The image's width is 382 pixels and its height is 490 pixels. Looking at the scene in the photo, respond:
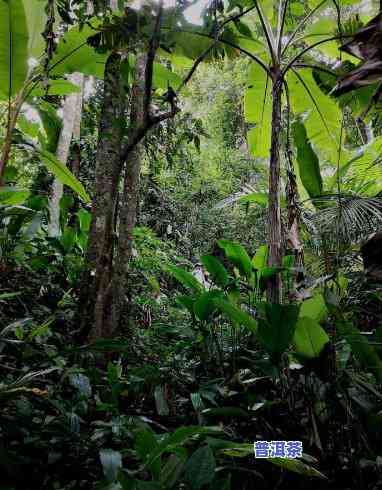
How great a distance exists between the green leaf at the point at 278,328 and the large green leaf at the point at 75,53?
189cm

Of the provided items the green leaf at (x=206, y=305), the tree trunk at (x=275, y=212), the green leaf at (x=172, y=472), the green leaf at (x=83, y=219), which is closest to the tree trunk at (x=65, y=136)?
the green leaf at (x=83, y=219)

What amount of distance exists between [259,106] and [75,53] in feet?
5.70

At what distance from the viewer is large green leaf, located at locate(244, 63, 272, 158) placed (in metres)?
3.39

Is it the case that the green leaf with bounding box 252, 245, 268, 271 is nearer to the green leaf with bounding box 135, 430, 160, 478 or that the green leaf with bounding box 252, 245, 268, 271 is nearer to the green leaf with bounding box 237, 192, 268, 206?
the green leaf with bounding box 237, 192, 268, 206

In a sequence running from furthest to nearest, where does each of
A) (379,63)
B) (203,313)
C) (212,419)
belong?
(203,313)
(212,419)
(379,63)

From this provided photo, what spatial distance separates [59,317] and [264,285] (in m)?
1.31

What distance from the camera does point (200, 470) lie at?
103 centimetres

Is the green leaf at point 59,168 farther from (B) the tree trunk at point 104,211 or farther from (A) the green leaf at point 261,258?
(A) the green leaf at point 261,258

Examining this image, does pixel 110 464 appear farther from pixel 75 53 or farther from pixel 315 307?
pixel 75 53

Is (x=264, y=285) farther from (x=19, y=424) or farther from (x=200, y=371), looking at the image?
(x=19, y=424)

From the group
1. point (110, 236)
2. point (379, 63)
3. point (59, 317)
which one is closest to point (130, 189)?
point (110, 236)

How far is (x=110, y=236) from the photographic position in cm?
227

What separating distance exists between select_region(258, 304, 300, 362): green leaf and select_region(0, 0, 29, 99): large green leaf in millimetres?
1733

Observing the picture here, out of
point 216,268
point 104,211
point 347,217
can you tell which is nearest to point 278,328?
point 216,268
